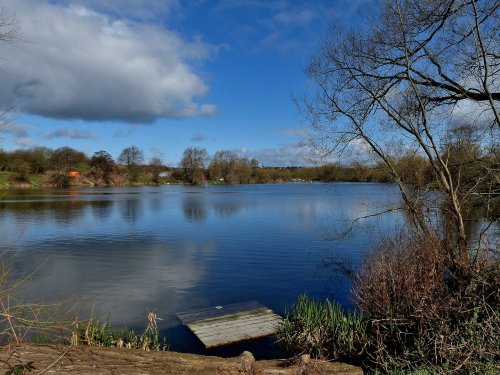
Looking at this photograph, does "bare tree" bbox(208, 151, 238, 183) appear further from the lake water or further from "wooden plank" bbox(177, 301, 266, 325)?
"wooden plank" bbox(177, 301, 266, 325)

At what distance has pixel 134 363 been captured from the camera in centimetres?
542

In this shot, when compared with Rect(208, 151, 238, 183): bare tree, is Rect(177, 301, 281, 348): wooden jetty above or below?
below

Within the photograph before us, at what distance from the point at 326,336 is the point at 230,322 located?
2.55 metres

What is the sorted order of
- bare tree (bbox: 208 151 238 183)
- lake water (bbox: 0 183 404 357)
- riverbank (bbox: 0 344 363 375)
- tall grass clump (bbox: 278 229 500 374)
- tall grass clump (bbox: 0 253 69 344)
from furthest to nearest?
1. bare tree (bbox: 208 151 238 183)
2. lake water (bbox: 0 183 404 357)
3. tall grass clump (bbox: 278 229 500 374)
4. tall grass clump (bbox: 0 253 69 344)
5. riverbank (bbox: 0 344 363 375)

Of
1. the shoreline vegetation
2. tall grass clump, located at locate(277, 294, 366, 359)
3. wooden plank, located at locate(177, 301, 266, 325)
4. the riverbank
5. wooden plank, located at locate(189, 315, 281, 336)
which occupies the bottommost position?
wooden plank, located at locate(177, 301, 266, 325)

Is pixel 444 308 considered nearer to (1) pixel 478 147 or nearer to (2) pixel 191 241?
(1) pixel 478 147

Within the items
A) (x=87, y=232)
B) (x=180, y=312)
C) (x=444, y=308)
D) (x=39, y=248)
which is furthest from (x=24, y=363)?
(x=87, y=232)

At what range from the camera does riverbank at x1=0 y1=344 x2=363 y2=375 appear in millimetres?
5008

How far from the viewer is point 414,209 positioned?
9445 mm

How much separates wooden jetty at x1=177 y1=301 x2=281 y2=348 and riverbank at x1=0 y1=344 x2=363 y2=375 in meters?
2.04

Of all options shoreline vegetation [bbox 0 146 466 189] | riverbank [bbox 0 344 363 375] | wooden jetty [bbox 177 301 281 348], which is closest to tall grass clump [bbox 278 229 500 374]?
wooden jetty [bbox 177 301 281 348]

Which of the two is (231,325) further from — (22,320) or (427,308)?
(22,320)

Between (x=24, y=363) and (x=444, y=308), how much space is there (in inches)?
248

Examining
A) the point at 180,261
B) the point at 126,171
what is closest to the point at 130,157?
the point at 126,171
